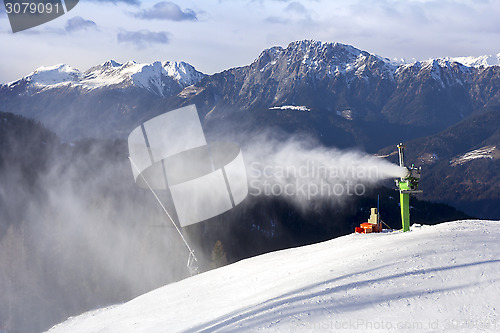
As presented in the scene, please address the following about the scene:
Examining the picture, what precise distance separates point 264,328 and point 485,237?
18.9 meters

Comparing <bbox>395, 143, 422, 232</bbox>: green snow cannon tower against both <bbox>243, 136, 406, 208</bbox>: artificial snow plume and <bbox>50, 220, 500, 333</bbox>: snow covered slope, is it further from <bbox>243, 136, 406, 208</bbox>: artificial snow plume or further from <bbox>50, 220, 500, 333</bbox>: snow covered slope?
<bbox>243, 136, 406, 208</bbox>: artificial snow plume

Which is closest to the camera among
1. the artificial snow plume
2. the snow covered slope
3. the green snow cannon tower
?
the snow covered slope

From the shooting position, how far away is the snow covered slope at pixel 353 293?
21.8m

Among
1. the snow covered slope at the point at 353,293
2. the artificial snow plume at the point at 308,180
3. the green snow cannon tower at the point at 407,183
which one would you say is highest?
the green snow cannon tower at the point at 407,183

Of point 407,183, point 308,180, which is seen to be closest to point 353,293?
point 407,183

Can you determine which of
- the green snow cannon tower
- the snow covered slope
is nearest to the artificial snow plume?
the green snow cannon tower

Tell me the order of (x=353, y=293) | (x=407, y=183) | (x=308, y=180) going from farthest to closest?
(x=308, y=180) → (x=407, y=183) → (x=353, y=293)

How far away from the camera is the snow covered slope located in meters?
21.8

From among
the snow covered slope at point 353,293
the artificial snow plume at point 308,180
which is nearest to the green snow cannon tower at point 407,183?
the snow covered slope at point 353,293

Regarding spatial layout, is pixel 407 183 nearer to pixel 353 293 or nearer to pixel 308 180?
pixel 353 293

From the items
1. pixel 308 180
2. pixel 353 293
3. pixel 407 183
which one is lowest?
pixel 308 180

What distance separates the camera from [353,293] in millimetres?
24219

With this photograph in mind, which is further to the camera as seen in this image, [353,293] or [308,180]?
[308,180]

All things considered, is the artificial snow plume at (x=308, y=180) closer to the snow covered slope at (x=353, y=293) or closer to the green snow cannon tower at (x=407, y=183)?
the green snow cannon tower at (x=407, y=183)
